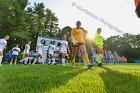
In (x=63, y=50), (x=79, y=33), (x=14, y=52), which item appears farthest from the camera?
(x=14, y=52)

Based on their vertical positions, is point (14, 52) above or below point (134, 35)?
below

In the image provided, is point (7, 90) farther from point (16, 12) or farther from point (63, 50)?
point (16, 12)

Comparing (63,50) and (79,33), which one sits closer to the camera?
(79,33)

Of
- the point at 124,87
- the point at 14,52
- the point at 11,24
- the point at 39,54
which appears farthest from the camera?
the point at 11,24

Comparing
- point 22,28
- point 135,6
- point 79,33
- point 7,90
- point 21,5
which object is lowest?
point 7,90

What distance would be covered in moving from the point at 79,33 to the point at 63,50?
22.2 ft

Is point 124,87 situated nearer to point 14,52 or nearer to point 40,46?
point 40,46

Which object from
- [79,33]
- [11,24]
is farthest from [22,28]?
[79,33]

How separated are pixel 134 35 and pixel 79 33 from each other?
101 m

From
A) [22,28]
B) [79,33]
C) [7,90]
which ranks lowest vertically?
[7,90]

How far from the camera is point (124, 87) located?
5.70 metres

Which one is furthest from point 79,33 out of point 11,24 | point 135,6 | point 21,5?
point 21,5

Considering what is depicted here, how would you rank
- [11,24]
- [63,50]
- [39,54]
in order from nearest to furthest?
[63,50]
[39,54]
[11,24]

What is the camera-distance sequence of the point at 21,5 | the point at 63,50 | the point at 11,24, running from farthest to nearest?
the point at 21,5
the point at 11,24
the point at 63,50
